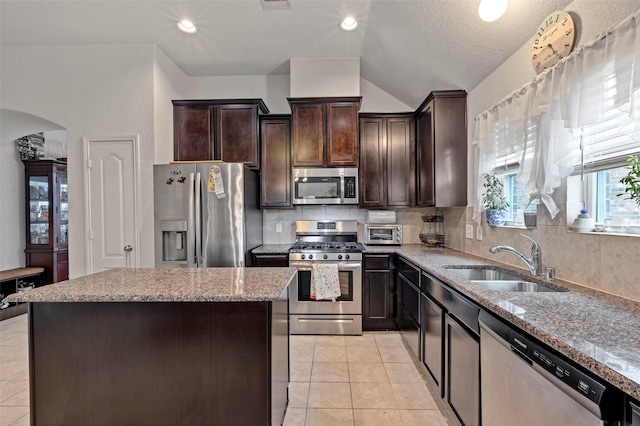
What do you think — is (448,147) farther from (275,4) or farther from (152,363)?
(152,363)

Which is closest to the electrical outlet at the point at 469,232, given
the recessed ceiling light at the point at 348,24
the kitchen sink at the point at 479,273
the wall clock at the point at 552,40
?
the kitchen sink at the point at 479,273

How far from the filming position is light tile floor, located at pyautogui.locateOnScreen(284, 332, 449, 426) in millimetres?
1943

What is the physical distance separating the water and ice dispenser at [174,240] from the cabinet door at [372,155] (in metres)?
2.04

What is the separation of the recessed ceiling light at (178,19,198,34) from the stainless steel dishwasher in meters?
3.41

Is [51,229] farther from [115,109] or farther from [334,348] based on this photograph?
[334,348]

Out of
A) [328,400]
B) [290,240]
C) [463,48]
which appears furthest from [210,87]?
[328,400]

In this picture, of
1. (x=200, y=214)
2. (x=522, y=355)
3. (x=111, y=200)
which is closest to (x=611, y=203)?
(x=522, y=355)

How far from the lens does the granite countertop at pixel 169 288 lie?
1.37 metres

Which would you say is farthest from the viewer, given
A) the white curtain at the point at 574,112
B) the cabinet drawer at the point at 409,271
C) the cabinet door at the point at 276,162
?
the cabinet door at the point at 276,162

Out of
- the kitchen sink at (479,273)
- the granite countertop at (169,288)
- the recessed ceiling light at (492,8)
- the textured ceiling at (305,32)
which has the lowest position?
the kitchen sink at (479,273)

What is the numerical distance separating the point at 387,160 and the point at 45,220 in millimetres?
5383

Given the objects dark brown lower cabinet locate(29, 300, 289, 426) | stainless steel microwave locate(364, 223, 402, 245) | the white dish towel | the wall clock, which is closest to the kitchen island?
dark brown lower cabinet locate(29, 300, 289, 426)

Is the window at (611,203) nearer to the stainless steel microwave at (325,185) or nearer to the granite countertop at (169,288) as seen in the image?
the granite countertop at (169,288)

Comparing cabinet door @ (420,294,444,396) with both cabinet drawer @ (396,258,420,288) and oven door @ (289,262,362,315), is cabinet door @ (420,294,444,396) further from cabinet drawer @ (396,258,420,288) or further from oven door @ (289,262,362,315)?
oven door @ (289,262,362,315)
